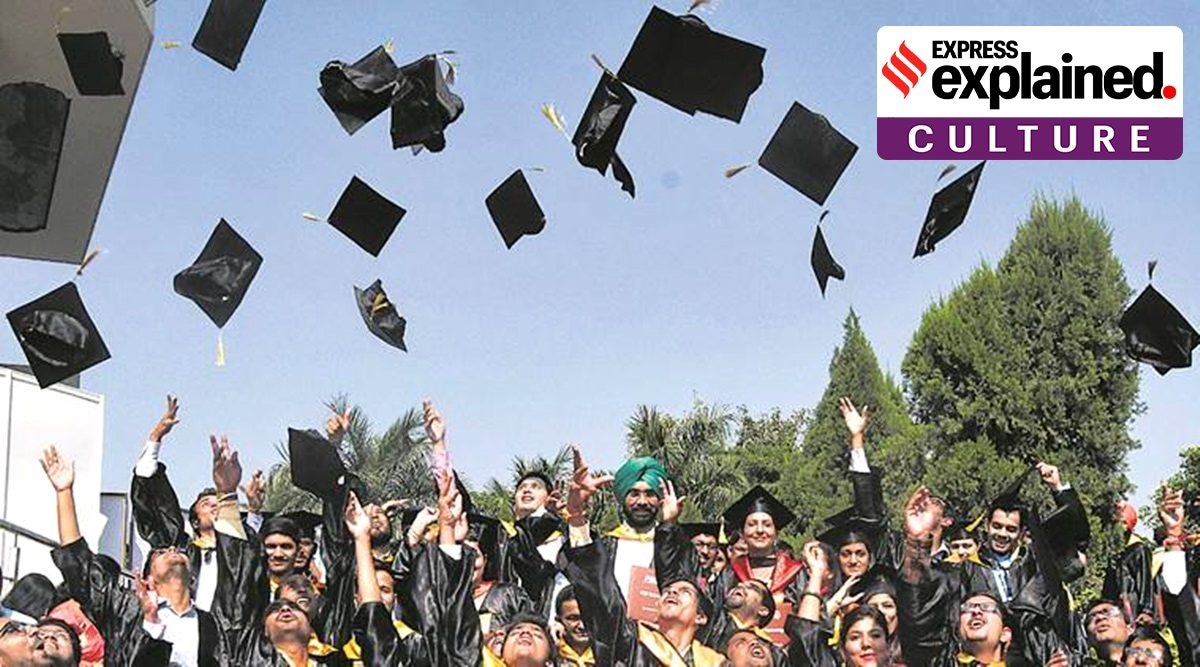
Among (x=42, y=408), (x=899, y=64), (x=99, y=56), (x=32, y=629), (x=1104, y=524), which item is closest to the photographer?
(x=32, y=629)

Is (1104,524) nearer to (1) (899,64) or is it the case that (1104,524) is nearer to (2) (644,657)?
(1) (899,64)

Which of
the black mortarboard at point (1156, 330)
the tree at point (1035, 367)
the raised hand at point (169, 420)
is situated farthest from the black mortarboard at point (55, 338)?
the tree at point (1035, 367)

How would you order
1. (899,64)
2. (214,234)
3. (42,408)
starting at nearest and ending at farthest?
1. (214,234)
2. (42,408)
3. (899,64)

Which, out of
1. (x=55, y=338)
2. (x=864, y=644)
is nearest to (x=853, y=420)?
(x=864, y=644)

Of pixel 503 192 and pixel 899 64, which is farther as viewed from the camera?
pixel 899 64

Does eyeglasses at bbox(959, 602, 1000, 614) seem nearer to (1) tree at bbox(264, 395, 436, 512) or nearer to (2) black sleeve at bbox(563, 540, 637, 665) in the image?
(2) black sleeve at bbox(563, 540, 637, 665)

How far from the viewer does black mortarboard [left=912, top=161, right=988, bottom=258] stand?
22.8 feet

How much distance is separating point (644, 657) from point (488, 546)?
4.35 feet

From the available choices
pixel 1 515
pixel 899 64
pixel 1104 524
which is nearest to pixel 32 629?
pixel 1 515

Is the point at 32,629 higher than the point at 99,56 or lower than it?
lower

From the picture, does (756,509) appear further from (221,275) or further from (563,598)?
(221,275)

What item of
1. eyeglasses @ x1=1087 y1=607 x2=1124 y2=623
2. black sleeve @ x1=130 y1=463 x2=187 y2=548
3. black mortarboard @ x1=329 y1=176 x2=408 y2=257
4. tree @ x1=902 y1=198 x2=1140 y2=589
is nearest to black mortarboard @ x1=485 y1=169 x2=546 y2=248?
black mortarboard @ x1=329 y1=176 x2=408 y2=257

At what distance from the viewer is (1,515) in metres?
11.0

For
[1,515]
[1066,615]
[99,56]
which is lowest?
[1066,615]
